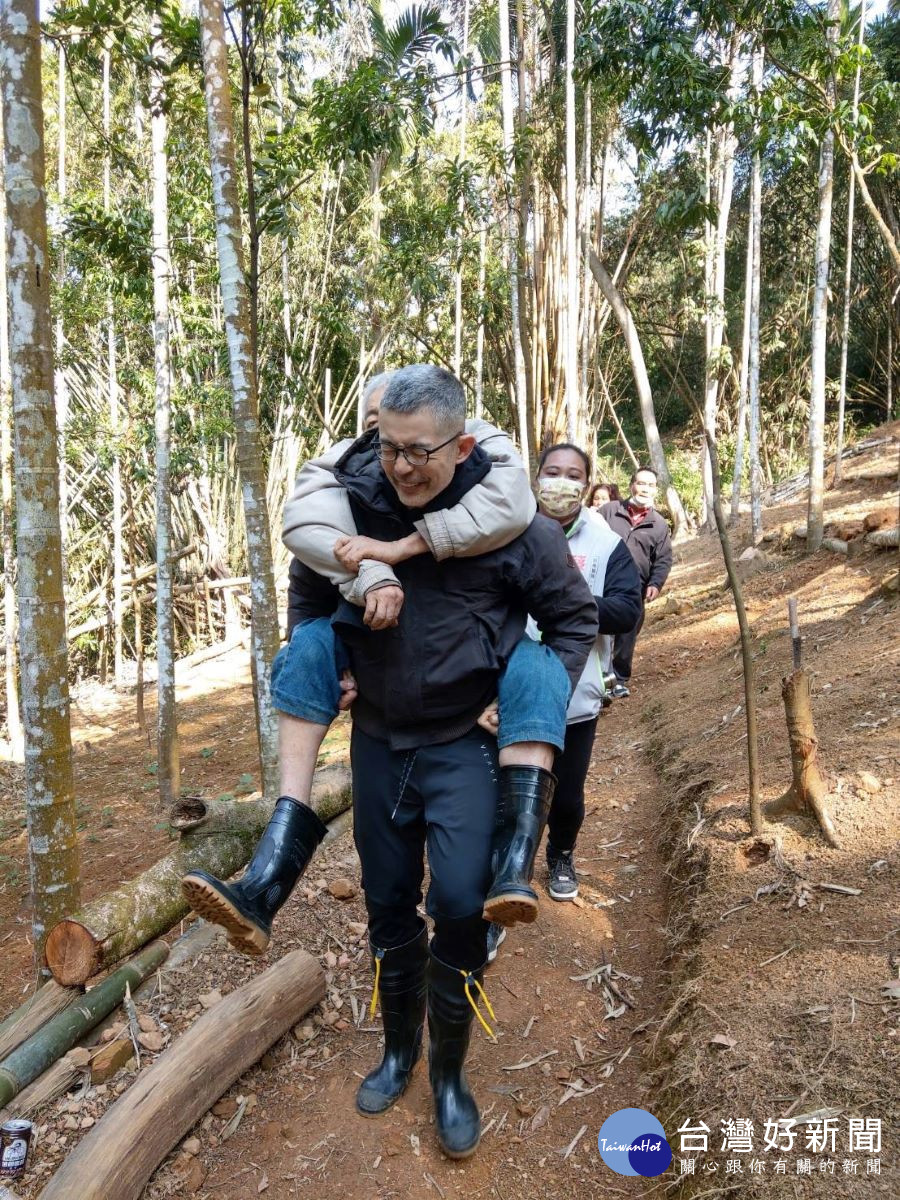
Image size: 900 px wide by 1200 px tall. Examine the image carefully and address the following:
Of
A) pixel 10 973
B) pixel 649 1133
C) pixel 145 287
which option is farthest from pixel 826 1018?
pixel 145 287

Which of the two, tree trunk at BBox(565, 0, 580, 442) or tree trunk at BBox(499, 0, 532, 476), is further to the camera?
tree trunk at BBox(499, 0, 532, 476)

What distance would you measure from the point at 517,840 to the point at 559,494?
1.71 meters

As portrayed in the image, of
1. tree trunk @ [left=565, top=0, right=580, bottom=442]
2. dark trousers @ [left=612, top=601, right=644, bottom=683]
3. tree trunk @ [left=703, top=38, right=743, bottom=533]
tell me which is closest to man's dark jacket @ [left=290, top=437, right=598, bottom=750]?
dark trousers @ [left=612, top=601, right=644, bottom=683]

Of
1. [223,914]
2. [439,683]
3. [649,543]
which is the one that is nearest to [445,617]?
[439,683]

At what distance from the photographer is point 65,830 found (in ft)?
10.9

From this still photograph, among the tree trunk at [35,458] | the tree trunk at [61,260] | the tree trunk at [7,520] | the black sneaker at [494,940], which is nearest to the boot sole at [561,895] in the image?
the black sneaker at [494,940]

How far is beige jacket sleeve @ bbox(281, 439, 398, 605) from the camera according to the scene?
202 centimetres

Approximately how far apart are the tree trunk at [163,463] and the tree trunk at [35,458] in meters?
3.49

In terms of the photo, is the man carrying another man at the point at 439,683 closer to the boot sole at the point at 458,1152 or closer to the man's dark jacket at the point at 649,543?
the boot sole at the point at 458,1152

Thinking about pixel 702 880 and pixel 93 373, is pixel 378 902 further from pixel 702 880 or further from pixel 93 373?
pixel 93 373

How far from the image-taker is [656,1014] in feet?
9.16

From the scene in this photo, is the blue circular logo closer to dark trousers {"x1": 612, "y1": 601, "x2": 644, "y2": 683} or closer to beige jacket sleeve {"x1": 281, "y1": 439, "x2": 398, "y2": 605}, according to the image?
beige jacket sleeve {"x1": 281, "y1": 439, "x2": 398, "y2": 605}

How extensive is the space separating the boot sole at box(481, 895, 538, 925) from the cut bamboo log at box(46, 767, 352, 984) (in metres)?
1.10

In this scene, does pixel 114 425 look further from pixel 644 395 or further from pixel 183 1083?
pixel 183 1083
